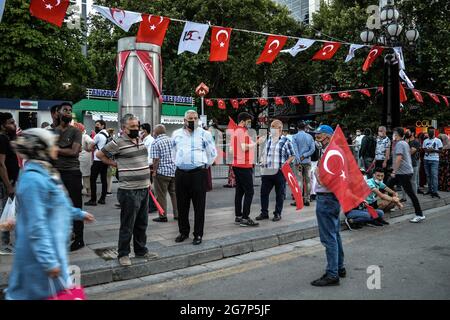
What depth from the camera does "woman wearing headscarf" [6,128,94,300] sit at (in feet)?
8.82

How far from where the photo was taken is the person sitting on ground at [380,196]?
8.14 meters

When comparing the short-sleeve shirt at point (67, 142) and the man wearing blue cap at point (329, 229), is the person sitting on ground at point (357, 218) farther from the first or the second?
the short-sleeve shirt at point (67, 142)

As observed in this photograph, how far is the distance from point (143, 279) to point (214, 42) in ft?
20.5

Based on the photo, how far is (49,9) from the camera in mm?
7312

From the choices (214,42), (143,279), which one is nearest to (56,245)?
(143,279)

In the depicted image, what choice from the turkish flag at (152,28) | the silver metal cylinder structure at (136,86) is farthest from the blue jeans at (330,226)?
the silver metal cylinder structure at (136,86)

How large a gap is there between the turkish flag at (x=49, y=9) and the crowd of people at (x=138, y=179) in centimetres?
231

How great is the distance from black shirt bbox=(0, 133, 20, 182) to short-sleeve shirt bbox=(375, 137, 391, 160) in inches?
328

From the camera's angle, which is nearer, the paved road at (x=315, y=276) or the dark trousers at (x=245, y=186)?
the paved road at (x=315, y=276)

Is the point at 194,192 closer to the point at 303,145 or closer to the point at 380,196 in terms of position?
the point at 380,196

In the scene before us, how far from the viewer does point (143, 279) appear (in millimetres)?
5047

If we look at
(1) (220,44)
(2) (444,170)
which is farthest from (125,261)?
(2) (444,170)

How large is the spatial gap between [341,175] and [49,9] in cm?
580

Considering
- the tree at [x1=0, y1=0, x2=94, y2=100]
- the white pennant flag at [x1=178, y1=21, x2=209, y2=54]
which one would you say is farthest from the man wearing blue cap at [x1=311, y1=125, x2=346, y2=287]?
the tree at [x1=0, y1=0, x2=94, y2=100]
